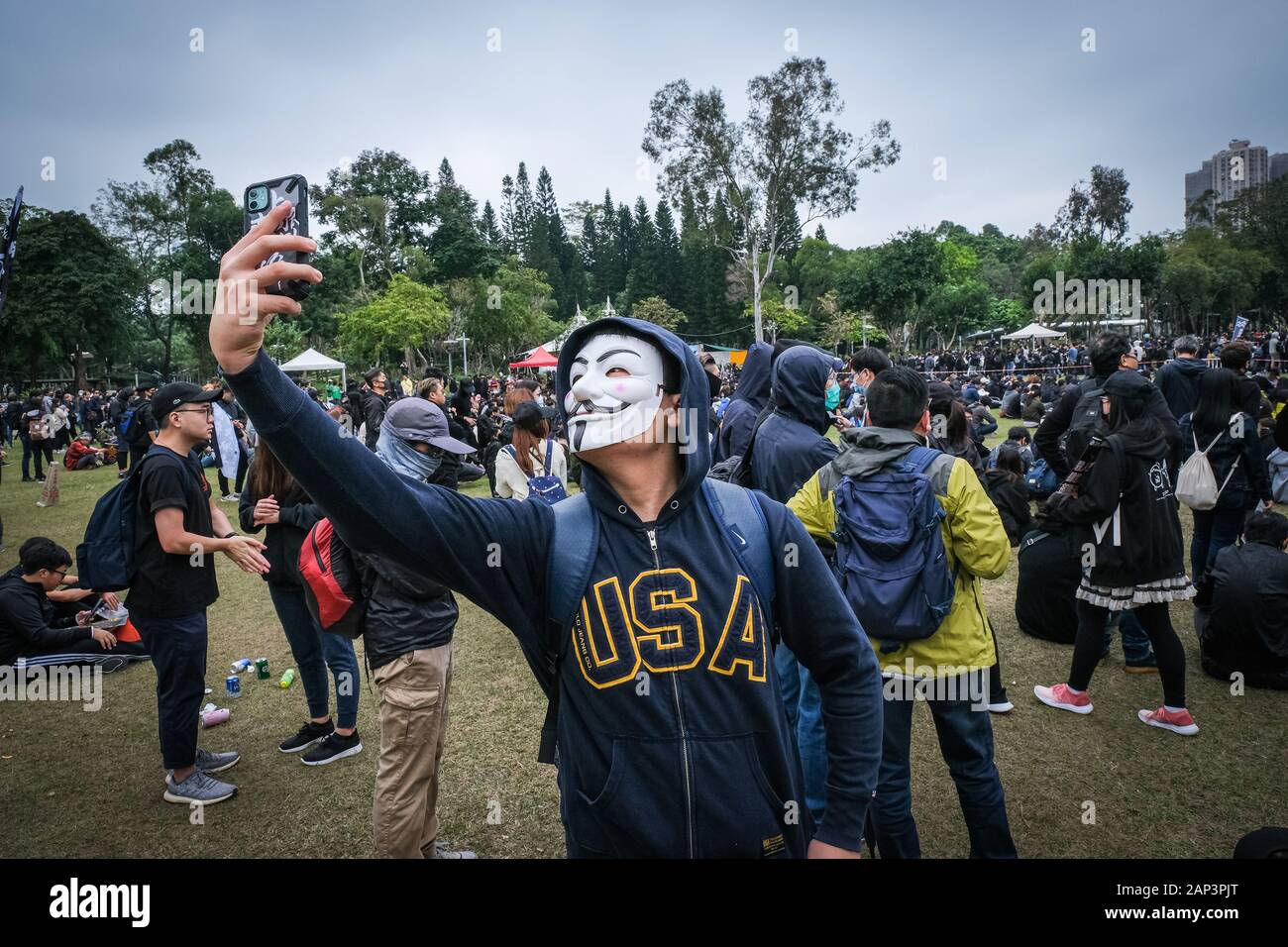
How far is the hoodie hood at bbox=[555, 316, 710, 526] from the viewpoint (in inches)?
66.9

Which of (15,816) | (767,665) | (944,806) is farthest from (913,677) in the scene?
(15,816)

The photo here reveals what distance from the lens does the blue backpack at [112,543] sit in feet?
12.9

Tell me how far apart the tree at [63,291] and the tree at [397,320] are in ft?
47.2

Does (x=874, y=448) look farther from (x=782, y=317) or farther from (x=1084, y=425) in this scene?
(x=782, y=317)

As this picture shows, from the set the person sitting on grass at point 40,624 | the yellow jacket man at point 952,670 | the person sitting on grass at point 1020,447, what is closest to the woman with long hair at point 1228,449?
the person sitting on grass at point 1020,447

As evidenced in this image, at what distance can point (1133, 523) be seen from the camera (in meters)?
4.22

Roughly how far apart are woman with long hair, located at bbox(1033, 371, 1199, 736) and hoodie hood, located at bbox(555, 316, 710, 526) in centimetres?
343

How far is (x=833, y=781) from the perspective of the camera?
1734 mm

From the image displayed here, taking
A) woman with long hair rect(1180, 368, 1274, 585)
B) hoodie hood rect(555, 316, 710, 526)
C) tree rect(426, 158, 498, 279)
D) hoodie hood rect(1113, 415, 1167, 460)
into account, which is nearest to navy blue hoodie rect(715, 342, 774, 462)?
hoodie hood rect(1113, 415, 1167, 460)

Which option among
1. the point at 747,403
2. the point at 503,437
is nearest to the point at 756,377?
the point at 747,403

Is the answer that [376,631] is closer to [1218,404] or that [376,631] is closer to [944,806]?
[944,806]

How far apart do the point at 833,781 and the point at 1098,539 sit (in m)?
3.41

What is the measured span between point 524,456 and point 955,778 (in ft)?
10.6

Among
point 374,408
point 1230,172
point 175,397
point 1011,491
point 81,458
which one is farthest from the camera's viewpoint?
point 1230,172
